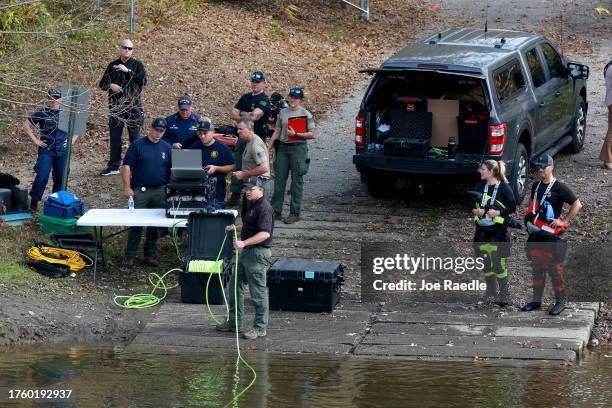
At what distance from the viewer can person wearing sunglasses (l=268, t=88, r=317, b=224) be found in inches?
557

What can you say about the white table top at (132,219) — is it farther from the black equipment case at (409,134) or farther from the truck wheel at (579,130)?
the truck wheel at (579,130)

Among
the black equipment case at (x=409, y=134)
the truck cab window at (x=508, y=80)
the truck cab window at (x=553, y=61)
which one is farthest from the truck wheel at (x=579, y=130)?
the black equipment case at (x=409, y=134)

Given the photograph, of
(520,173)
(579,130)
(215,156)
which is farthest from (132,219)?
(579,130)

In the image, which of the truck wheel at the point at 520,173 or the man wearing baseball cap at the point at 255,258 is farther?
the truck wheel at the point at 520,173

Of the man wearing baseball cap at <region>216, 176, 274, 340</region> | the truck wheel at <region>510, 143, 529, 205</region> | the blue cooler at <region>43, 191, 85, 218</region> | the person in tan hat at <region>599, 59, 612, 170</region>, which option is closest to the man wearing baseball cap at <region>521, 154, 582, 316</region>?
the man wearing baseball cap at <region>216, 176, 274, 340</region>

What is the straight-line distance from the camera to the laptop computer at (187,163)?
12930mm

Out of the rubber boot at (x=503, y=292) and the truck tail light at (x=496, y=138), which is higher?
the truck tail light at (x=496, y=138)

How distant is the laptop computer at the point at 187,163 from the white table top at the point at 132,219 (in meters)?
0.50

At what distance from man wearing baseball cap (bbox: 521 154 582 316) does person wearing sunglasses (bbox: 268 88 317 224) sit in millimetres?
3449

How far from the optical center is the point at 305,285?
11938mm

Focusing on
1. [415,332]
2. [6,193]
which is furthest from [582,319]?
[6,193]

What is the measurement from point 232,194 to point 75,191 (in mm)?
2416

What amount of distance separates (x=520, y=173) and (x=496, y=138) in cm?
111

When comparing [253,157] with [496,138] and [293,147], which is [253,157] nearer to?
[293,147]
